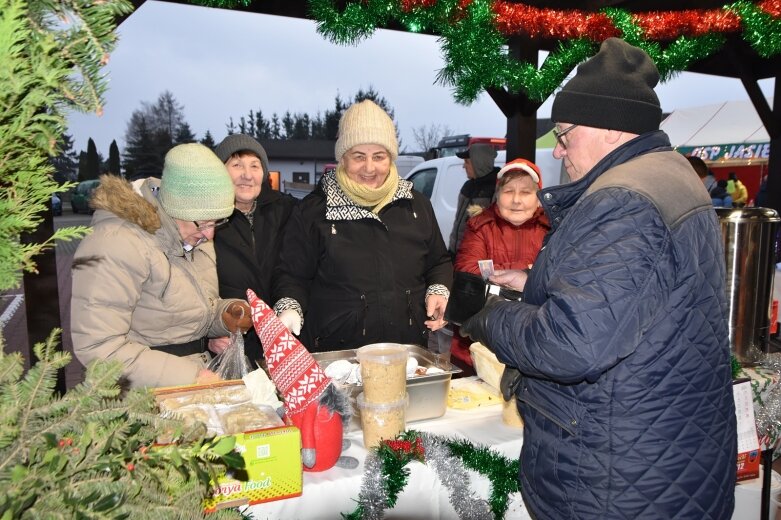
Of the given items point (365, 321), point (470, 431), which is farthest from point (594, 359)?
point (365, 321)

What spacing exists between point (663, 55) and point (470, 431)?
10.9 feet

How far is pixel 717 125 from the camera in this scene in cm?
1559

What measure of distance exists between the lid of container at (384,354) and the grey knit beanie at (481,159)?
4.35m

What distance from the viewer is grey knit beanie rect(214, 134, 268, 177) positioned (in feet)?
10.0

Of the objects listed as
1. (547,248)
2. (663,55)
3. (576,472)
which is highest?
(663,55)

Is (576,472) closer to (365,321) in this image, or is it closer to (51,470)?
(51,470)

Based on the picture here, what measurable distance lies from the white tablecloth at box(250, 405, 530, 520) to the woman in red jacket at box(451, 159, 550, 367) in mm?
1039

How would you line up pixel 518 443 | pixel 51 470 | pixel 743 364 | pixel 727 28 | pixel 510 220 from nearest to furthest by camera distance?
pixel 51 470
pixel 518 443
pixel 743 364
pixel 510 220
pixel 727 28

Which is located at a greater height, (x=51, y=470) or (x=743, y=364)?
(x=51, y=470)

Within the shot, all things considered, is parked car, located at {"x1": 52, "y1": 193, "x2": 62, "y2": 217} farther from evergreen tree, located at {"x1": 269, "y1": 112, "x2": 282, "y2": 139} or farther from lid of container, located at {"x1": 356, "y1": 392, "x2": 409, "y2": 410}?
evergreen tree, located at {"x1": 269, "y1": 112, "x2": 282, "y2": 139}

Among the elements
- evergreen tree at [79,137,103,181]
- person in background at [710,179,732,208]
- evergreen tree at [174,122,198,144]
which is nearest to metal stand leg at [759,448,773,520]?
evergreen tree at [79,137,103,181]

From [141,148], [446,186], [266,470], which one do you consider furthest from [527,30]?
[141,148]

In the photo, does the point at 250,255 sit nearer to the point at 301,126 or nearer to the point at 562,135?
the point at 562,135

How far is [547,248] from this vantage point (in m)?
1.38
